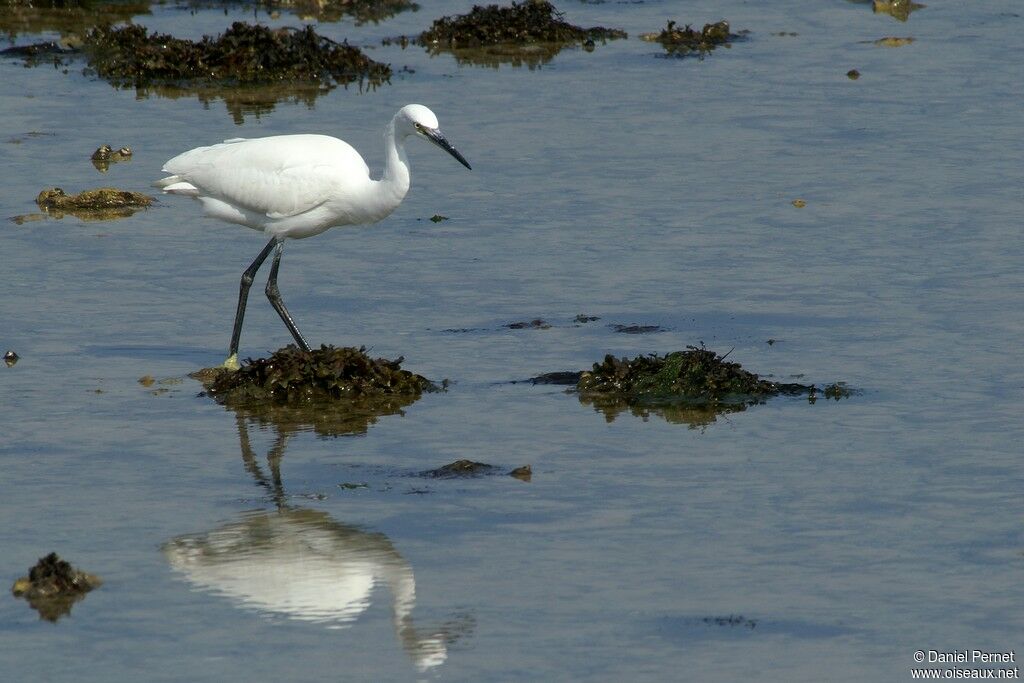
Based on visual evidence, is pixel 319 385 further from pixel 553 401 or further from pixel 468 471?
pixel 468 471

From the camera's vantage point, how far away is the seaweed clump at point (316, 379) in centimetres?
933

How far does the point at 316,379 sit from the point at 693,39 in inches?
409

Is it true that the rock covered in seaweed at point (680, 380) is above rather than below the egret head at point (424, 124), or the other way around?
below

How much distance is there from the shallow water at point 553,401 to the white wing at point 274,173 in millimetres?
811

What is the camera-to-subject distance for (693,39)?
1883 cm

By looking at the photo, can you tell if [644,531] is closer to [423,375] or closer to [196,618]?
[196,618]

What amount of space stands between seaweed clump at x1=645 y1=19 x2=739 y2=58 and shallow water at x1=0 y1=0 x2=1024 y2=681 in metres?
1.41

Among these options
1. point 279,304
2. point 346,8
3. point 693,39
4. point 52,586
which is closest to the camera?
point 52,586

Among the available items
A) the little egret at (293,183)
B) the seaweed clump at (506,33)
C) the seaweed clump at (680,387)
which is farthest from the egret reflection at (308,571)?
the seaweed clump at (506,33)

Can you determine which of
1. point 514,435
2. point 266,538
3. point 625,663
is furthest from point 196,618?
point 514,435

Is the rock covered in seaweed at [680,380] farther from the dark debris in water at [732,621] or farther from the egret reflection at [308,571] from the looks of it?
the dark debris in water at [732,621]

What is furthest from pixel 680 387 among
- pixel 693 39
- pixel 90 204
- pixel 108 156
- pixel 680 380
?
pixel 693 39

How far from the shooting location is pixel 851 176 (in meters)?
13.7

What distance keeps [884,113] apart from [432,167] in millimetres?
4018
